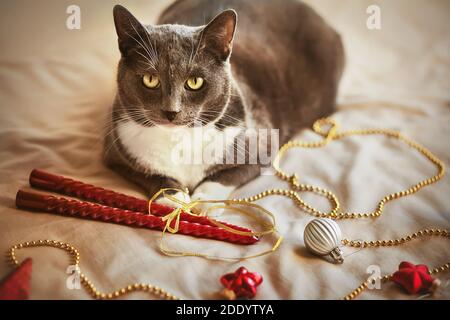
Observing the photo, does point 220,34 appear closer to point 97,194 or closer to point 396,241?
point 97,194

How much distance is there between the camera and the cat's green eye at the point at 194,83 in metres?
1.12

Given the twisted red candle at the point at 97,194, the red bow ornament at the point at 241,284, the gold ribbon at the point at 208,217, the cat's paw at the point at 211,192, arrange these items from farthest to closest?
the cat's paw at the point at 211,192
the twisted red candle at the point at 97,194
the gold ribbon at the point at 208,217
the red bow ornament at the point at 241,284

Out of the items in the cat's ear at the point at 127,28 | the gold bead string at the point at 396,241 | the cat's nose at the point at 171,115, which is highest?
the cat's ear at the point at 127,28

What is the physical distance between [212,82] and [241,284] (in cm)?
49

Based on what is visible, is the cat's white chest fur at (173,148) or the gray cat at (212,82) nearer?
the gray cat at (212,82)

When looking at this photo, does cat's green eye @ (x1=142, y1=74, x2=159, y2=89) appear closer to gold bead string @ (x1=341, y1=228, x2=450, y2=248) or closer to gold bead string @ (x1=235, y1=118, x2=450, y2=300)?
gold bead string @ (x1=235, y1=118, x2=450, y2=300)

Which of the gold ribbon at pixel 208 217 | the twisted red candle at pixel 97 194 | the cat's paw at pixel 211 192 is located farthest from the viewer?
the cat's paw at pixel 211 192

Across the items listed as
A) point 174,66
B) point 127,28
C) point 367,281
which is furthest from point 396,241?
point 127,28

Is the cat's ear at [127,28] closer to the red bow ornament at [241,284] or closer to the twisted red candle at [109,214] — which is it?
the twisted red candle at [109,214]

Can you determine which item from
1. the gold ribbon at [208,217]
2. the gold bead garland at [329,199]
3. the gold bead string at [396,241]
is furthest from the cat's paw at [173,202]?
the gold bead string at [396,241]

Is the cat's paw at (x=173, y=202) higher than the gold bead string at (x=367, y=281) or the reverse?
the reverse

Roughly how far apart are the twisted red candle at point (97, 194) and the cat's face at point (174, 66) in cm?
20

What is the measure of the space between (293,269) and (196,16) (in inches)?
34.6

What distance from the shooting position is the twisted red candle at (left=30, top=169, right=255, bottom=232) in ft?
3.71
